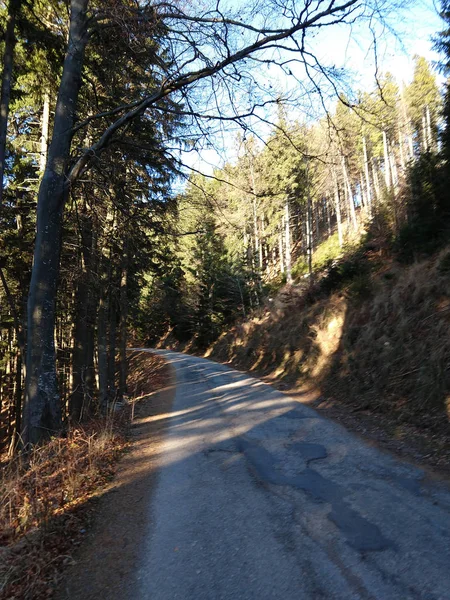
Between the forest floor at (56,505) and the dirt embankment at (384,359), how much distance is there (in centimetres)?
433

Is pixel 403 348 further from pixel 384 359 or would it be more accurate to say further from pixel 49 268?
pixel 49 268

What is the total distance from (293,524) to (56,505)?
2.64 m

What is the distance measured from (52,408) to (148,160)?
500cm

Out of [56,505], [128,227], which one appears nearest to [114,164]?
[128,227]

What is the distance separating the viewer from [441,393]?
7.16 metres

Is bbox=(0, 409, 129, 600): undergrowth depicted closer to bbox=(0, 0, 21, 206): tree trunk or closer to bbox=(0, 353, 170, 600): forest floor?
bbox=(0, 353, 170, 600): forest floor

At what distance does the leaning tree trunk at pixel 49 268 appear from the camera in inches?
243

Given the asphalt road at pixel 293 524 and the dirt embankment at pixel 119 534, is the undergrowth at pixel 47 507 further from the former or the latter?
the asphalt road at pixel 293 524

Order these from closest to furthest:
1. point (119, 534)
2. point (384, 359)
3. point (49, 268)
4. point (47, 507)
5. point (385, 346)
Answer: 1. point (47, 507)
2. point (119, 534)
3. point (49, 268)
4. point (384, 359)
5. point (385, 346)

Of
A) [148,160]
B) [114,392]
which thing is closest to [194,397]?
[114,392]

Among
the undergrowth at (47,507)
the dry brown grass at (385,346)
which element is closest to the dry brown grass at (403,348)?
the dry brown grass at (385,346)

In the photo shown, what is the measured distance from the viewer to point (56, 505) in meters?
4.48

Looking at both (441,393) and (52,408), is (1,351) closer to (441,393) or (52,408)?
(52,408)

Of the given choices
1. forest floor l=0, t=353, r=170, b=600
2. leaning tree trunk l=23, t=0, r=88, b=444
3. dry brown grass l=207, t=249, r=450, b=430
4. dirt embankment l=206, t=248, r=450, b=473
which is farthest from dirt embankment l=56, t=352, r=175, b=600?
dry brown grass l=207, t=249, r=450, b=430
